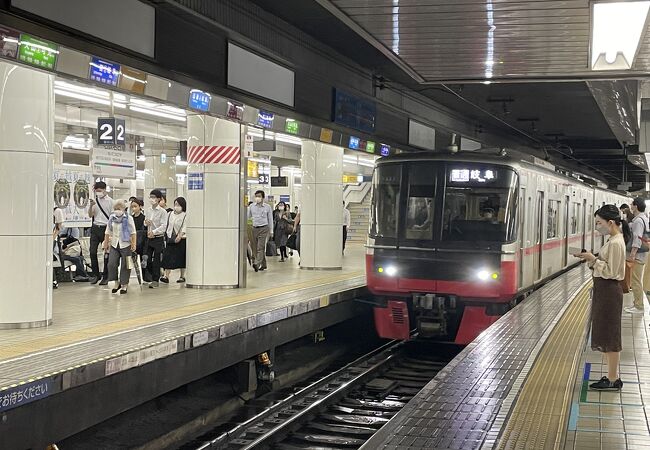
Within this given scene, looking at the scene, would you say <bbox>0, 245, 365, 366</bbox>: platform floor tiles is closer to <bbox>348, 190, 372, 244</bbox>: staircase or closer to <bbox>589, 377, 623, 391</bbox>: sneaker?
<bbox>589, 377, 623, 391</bbox>: sneaker

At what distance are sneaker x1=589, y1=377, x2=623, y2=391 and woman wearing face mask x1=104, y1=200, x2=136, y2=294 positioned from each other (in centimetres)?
705

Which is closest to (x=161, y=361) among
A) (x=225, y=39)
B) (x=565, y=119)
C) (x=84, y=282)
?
(x=225, y=39)

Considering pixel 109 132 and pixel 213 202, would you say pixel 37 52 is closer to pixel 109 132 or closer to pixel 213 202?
pixel 213 202

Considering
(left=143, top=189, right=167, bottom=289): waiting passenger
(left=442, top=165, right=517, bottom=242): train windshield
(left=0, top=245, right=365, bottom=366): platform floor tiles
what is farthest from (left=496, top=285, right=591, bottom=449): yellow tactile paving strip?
(left=143, top=189, right=167, bottom=289): waiting passenger

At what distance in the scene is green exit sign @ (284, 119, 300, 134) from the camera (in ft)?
36.5

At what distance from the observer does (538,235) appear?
13352mm

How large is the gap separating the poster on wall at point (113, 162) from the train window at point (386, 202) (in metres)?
4.78

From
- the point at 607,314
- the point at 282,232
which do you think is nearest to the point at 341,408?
the point at 607,314

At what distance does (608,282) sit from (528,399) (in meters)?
1.20

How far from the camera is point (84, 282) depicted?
13.8 meters

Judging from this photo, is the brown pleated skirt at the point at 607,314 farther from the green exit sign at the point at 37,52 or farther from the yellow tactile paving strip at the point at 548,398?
the green exit sign at the point at 37,52

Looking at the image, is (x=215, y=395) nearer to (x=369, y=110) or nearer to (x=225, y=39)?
(x=225, y=39)

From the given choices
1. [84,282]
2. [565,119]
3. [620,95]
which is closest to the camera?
[620,95]

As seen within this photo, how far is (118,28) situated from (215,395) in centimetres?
471
